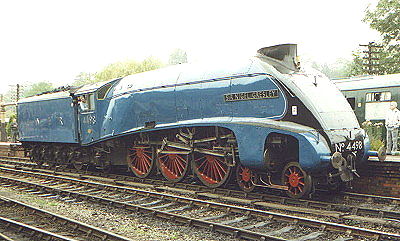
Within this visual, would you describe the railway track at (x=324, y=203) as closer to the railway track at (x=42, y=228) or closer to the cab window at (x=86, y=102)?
the railway track at (x=42, y=228)

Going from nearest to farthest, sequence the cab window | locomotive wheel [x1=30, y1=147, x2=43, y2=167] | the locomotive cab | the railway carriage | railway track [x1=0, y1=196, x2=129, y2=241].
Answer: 1. railway track [x1=0, y1=196, x2=129, y2=241]
2. the locomotive cab
3. the cab window
4. the railway carriage
5. locomotive wheel [x1=30, y1=147, x2=43, y2=167]

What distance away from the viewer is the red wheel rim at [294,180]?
787 cm

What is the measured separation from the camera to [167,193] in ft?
31.4

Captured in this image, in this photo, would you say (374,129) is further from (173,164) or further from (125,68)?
(125,68)

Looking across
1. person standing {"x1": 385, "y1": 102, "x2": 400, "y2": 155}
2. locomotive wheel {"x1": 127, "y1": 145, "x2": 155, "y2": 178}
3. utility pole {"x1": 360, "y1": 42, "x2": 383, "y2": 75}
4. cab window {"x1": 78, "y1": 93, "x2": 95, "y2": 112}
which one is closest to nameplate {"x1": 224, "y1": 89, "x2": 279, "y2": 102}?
locomotive wheel {"x1": 127, "y1": 145, "x2": 155, "y2": 178}

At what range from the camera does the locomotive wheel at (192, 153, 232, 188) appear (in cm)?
923

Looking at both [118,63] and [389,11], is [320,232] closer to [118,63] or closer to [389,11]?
[389,11]

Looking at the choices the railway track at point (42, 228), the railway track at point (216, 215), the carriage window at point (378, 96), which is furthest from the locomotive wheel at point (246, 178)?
the carriage window at point (378, 96)

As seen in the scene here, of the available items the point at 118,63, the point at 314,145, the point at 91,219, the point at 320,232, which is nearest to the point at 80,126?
the point at 91,219

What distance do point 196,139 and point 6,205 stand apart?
4462 mm

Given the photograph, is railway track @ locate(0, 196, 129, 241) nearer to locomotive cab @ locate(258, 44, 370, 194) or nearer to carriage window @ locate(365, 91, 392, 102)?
locomotive cab @ locate(258, 44, 370, 194)

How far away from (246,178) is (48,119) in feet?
27.4

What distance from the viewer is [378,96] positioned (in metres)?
15.4

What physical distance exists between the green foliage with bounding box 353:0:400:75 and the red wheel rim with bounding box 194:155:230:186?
76.0 ft
